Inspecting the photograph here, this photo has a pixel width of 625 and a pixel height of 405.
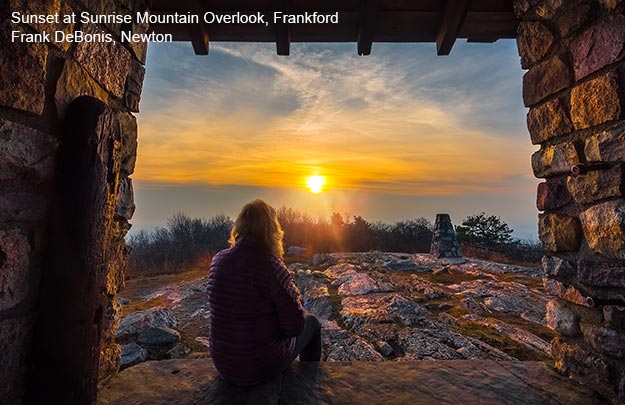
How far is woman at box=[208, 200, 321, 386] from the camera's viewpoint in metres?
1.92

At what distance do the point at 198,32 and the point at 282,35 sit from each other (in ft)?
2.53

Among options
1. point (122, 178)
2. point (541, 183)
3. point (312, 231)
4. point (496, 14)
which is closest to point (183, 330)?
point (122, 178)

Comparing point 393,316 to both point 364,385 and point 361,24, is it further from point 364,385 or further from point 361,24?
point 361,24

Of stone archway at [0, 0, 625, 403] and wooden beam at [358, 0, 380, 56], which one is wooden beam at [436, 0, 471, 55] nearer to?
stone archway at [0, 0, 625, 403]

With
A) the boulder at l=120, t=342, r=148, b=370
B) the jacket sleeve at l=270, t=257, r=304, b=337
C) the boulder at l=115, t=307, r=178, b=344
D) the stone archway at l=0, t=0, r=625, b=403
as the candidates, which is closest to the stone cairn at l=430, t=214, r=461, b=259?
the boulder at l=115, t=307, r=178, b=344

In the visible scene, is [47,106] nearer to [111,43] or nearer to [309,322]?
[111,43]

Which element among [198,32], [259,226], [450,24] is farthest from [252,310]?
[450,24]

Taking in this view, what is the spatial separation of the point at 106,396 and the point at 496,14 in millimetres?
4192

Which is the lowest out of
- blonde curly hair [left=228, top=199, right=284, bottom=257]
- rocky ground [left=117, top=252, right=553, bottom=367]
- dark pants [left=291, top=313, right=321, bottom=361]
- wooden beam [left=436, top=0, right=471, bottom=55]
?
rocky ground [left=117, top=252, right=553, bottom=367]

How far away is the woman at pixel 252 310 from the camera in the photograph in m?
1.92

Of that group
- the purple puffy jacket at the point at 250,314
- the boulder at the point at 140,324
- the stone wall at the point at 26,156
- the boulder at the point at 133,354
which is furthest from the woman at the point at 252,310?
the boulder at the point at 140,324

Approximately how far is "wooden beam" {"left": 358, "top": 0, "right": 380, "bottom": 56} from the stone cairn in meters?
11.2

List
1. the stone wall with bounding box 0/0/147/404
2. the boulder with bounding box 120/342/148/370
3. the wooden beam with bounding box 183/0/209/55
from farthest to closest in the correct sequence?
1. the boulder with bounding box 120/342/148/370
2. the wooden beam with bounding box 183/0/209/55
3. the stone wall with bounding box 0/0/147/404

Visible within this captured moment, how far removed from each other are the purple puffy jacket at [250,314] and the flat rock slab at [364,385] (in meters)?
0.16
